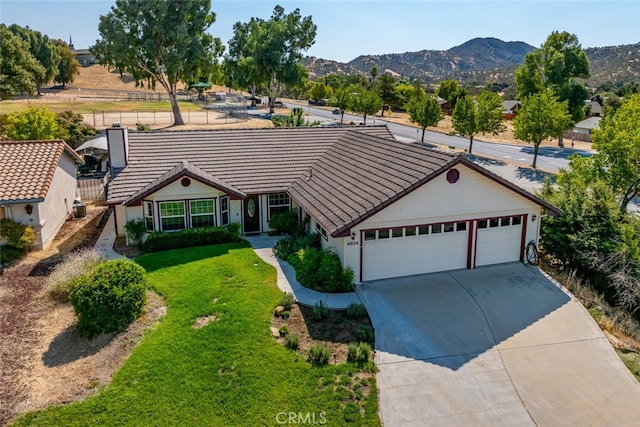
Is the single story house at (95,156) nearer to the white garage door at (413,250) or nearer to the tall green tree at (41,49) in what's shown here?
the white garage door at (413,250)

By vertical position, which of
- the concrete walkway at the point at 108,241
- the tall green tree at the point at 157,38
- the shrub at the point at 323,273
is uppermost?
the tall green tree at the point at 157,38

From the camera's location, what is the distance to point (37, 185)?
1905 centimetres

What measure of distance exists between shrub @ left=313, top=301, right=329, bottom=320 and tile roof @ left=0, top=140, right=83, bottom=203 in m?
12.1

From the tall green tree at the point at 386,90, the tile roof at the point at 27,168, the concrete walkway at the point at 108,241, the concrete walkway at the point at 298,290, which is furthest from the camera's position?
the tall green tree at the point at 386,90

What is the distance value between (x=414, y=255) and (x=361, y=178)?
12.4 feet

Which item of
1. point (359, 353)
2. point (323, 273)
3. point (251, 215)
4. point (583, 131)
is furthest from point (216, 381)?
point (583, 131)

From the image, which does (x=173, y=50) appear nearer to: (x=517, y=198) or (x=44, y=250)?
(x=44, y=250)

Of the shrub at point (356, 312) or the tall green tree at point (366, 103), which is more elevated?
the tall green tree at point (366, 103)

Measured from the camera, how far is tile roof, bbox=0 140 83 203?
18.5m

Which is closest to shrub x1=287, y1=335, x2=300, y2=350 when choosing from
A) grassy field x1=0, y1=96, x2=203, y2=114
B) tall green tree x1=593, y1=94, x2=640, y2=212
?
tall green tree x1=593, y1=94, x2=640, y2=212

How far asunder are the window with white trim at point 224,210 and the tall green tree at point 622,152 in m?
16.7

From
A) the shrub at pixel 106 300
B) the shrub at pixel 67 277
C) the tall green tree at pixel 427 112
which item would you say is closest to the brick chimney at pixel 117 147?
the shrub at pixel 67 277

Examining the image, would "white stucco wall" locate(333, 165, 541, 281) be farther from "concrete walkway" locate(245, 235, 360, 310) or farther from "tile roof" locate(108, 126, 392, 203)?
"tile roof" locate(108, 126, 392, 203)

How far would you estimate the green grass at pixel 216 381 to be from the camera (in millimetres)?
9680
